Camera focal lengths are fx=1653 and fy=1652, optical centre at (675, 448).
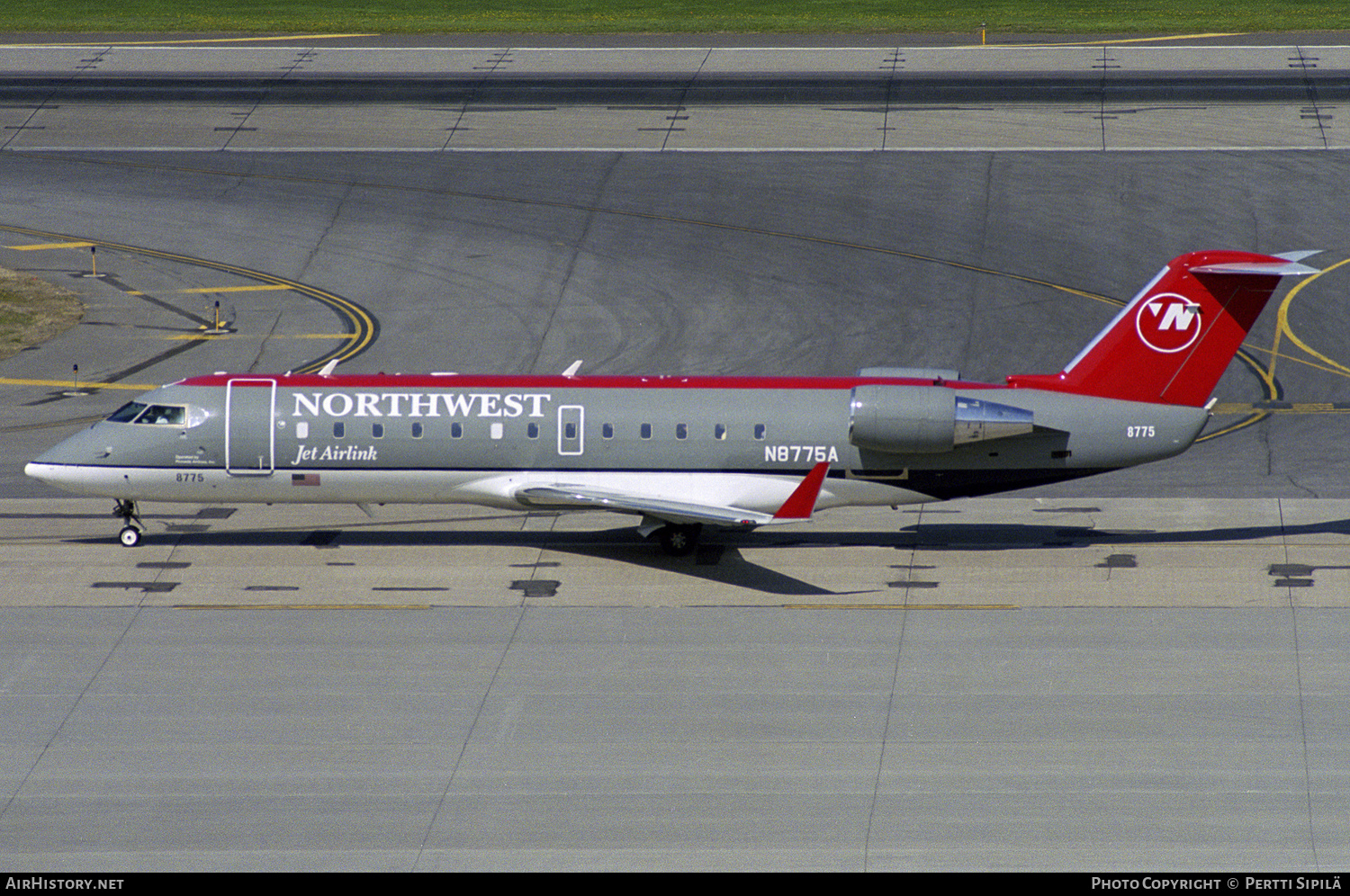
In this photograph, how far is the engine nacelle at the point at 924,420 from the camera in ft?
107

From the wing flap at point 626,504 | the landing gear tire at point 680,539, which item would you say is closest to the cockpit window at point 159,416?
the wing flap at point 626,504

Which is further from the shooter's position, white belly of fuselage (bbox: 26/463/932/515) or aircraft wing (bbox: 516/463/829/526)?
white belly of fuselage (bbox: 26/463/932/515)

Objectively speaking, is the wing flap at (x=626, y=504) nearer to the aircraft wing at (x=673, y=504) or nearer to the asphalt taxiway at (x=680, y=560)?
the aircraft wing at (x=673, y=504)

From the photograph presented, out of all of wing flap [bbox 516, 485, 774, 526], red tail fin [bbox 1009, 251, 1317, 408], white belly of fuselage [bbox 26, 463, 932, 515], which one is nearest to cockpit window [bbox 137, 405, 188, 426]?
white belly of fuselage [bbox 26, 463, 932, 515]

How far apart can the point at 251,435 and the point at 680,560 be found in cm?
912

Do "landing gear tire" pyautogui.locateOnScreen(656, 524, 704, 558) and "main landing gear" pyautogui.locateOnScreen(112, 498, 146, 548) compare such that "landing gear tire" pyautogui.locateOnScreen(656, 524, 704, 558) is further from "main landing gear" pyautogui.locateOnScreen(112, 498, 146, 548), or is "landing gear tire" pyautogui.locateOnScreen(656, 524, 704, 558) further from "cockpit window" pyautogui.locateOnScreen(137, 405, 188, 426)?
"main landing gear" pyautogui.locateOnScreen(112, 498, 146, 548)

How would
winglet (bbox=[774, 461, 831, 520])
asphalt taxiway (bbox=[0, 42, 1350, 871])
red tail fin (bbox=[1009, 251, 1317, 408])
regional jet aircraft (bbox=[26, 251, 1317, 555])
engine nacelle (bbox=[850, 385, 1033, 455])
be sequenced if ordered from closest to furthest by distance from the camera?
asphalt taxiway (bbox=[0, 42, 1350, 871]), winglet (bbox=[774, 461, 831, 520]), engine nacelle (bbox=[850, 385, 1033, 455]), regional jet aircraft (bbox=[26, 251, 1317, 555]), red tail fin (bbox=[1009, 251, 1317, 408])

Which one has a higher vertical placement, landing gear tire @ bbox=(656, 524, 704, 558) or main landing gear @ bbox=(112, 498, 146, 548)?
main landing gear @ bbox=(112, 498, 146, 548)

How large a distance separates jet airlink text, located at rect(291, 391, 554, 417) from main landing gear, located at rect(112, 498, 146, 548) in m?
4.44

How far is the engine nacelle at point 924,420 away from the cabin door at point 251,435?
11.8 meters

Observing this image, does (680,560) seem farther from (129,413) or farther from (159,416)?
(129,413)

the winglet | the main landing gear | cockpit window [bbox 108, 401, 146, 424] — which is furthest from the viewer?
the main landing gear

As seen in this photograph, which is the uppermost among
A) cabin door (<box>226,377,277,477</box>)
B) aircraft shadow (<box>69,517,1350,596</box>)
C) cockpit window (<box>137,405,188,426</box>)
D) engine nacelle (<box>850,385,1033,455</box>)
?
cockpit window (<box>137,405,188,426</box>)

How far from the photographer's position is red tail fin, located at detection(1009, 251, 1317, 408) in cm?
3344
